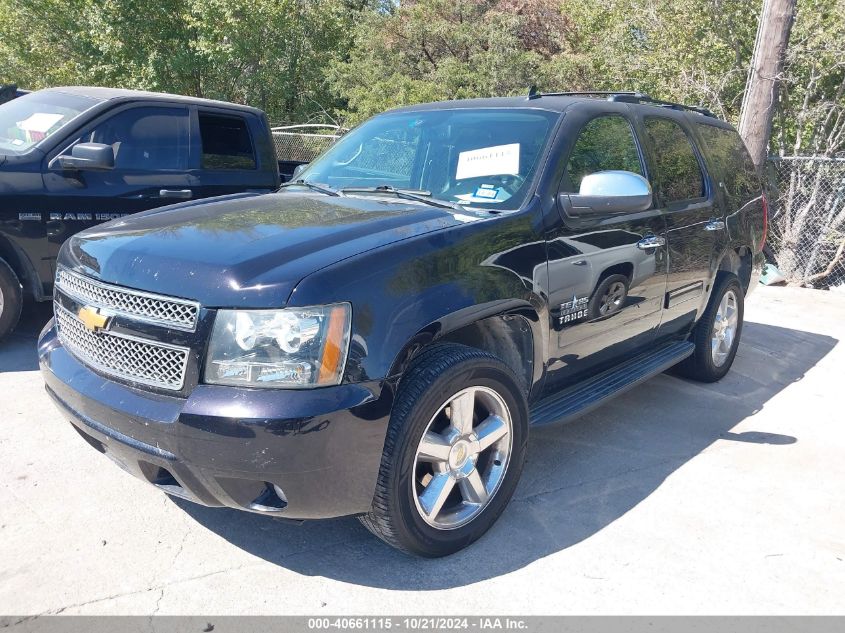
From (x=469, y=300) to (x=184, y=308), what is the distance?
1.08 meters

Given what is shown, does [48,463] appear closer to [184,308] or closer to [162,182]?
[184,308]

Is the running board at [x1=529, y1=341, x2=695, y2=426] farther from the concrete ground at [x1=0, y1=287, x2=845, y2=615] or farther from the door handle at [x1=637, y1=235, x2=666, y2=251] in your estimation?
the door handle at [x1=637, y1=235, x2=666, y2=251]

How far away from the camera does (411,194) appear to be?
356cm

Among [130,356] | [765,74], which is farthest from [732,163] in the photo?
[765,74]

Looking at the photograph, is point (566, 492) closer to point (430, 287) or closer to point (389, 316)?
point (430, 287)

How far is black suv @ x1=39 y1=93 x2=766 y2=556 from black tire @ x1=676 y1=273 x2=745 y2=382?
2.92ft

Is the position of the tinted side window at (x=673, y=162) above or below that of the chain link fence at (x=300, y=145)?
above

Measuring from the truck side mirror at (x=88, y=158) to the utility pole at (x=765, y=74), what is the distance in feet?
26.3

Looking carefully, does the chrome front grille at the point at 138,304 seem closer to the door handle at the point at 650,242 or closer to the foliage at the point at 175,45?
the door handle at the point at 650,242

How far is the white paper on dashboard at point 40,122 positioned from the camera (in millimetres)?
5460

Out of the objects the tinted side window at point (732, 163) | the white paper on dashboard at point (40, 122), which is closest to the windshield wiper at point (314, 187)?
the white paper on dashboard at point (40, 122)

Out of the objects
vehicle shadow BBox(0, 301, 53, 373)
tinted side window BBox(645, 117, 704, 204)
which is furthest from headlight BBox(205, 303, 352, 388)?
vehicle shadow BBox(0, 301, 53, 373)

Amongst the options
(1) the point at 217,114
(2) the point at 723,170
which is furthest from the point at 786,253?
(1) the point at 217,114

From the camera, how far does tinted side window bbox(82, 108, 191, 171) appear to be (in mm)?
5570
